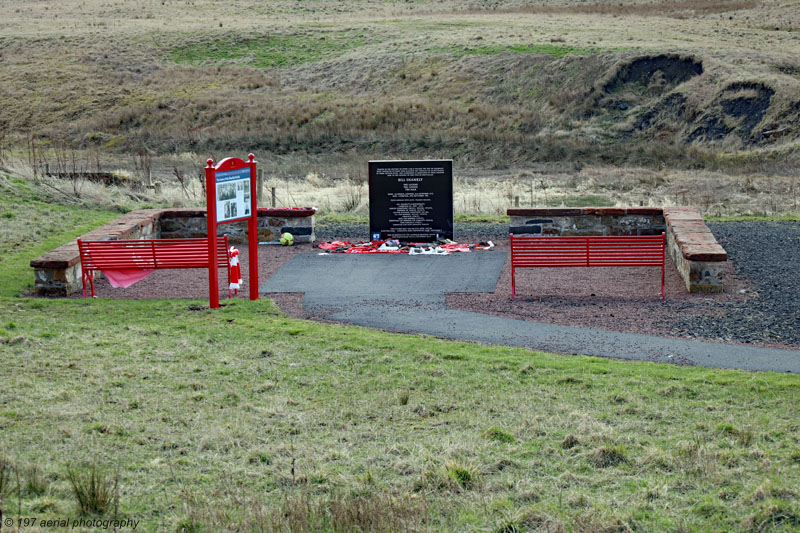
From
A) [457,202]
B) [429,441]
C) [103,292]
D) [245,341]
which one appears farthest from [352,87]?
[429,441]

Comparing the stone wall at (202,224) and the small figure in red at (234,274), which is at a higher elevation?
the stone wall at (202,224)

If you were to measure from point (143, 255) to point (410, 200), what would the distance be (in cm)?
496

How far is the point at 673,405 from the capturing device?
21.4 feet

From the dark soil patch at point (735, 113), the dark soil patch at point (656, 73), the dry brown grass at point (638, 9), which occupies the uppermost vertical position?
the dry brown grass at point (638, 9)

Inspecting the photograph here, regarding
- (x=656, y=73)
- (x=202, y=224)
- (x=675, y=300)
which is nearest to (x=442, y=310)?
(x=675, y=300)

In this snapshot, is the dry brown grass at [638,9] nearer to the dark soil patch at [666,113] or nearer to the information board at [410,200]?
the dark soil patch at [666,113]

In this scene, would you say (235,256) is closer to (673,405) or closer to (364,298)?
(364,298)

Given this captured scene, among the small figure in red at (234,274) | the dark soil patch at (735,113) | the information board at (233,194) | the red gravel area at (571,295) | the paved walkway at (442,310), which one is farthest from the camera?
the dark soil patch at (735,113)

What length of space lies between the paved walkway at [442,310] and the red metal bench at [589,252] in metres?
0.68

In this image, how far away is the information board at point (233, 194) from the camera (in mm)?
10836

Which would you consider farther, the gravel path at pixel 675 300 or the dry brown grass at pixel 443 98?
the dry brown grass at pixel 443 98

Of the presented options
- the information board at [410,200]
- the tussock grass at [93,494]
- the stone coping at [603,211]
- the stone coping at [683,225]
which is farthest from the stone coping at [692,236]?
the tussock grass at [93,494]

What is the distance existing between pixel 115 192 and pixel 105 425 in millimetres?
14457

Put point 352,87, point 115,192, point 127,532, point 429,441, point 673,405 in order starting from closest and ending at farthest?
point 127,532 → point 429,441 → point 673,405 → point 115,192 → point 352,87
